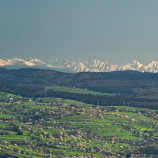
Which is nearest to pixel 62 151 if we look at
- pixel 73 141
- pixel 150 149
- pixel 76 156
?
pixel 76 156

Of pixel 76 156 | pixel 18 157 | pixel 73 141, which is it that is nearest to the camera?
pixel 18 157

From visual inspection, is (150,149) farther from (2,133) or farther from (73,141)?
(2,133)

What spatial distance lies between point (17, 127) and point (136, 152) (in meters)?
49.0

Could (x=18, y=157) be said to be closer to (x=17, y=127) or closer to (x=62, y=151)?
(x=62, y=151)

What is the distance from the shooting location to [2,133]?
187625mm

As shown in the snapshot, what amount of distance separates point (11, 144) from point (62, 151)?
57.0ft

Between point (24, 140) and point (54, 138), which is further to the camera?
point (54, 138)

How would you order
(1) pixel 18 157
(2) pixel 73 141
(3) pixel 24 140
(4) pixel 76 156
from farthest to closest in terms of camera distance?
(2) pixel 73 141 < (3) pixel 24 140 < (4) pixel 76 156 < (1) pixel 18 157

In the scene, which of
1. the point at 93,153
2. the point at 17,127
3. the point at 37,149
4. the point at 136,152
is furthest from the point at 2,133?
the point at 136,152

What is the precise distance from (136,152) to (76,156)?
83.6ft

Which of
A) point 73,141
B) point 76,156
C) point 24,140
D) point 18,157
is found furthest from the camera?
point 73,141

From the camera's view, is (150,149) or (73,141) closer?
(150,149)

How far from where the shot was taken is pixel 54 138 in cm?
19112

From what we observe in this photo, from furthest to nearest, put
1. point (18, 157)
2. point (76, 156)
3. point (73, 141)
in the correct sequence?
point (73, 141)
point (76, 156)
point (18, 157)
